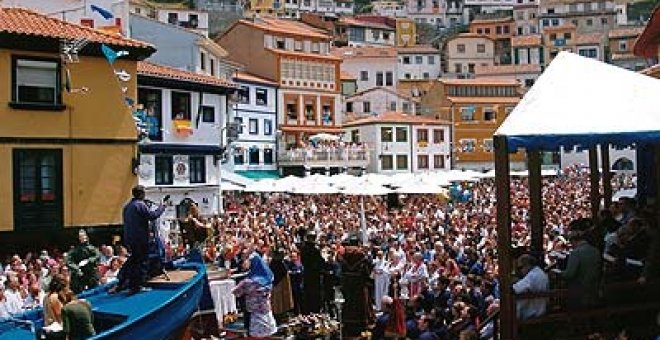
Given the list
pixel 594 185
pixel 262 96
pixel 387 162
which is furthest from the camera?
pixel 387 162

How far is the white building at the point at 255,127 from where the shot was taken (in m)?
55.5

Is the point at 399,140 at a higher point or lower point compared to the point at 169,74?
lower

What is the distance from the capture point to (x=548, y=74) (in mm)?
11031

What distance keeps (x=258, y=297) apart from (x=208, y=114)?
24.5 m

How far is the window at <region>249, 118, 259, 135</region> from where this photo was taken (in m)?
57.1

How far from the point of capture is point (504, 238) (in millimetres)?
9812

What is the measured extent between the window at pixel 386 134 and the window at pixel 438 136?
20.4ft

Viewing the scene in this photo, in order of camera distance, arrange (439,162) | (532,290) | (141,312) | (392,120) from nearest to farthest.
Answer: (532,290) → (141,312) → (392,120) → (439,162)

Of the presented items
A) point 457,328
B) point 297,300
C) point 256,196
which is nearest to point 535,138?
point 457,328

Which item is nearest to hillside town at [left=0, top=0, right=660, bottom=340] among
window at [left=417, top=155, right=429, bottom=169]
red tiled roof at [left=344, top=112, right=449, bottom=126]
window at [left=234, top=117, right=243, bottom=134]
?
window at [left=234, top=117, right=243, bottom=134]

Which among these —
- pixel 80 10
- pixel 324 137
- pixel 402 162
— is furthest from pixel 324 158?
pixel 80 10

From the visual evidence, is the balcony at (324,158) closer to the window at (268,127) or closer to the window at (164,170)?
the window at (268,127)

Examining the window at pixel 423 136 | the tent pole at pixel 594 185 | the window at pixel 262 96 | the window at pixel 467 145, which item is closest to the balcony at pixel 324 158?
the window at pixel 262 96

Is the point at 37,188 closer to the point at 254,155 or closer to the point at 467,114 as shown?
the point at 254,155
